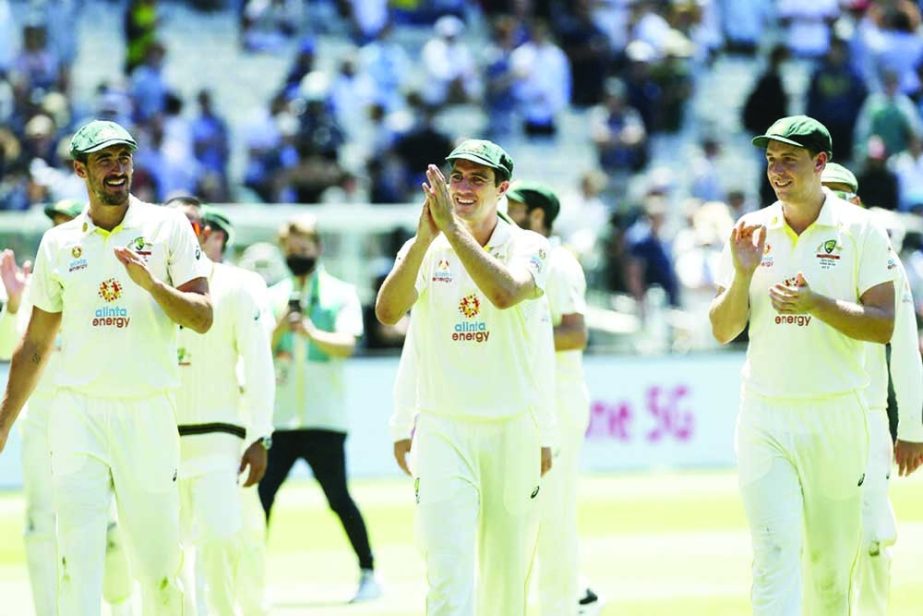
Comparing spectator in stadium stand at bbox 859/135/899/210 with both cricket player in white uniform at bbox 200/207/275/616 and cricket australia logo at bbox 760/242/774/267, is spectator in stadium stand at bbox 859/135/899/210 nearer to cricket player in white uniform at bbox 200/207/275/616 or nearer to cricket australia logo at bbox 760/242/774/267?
cricket player in white uniform at bbox 200/207/275/616

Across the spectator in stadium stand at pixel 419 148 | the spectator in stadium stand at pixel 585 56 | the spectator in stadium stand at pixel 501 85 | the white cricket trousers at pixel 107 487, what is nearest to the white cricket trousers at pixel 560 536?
the white cricket trousers at pixel 107 487

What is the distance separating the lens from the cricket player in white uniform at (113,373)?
26.4 feet

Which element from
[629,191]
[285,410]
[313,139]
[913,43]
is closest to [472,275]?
[285,410]

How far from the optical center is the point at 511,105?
2384cm

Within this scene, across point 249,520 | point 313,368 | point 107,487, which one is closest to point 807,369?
point 107,487

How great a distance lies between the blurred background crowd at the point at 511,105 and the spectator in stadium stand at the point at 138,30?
4 centimetres

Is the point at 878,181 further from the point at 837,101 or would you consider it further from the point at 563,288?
the point at 563,288

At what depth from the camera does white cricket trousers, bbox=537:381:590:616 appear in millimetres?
10031

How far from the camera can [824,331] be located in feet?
26.4

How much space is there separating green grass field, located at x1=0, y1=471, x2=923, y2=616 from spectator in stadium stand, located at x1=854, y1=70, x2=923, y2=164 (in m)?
6.95

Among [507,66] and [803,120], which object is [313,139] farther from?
[803,120]

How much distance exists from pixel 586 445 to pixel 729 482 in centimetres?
161

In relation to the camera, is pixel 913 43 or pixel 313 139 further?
pixel 913 43

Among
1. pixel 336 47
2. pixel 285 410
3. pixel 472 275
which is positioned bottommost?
pixel 285 410
